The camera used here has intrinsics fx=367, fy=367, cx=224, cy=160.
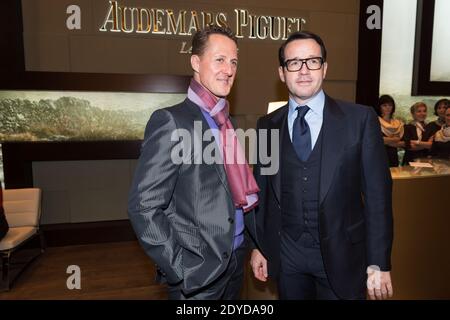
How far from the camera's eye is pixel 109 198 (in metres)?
4.82

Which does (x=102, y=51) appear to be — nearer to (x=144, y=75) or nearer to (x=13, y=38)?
(x=144, y=75)

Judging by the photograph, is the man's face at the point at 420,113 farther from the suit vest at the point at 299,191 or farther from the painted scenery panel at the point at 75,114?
the suit vest at the point at 299,191

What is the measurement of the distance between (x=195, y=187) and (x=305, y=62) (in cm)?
69

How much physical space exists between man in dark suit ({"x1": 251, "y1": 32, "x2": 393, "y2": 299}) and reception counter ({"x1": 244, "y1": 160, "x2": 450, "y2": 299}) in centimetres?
101

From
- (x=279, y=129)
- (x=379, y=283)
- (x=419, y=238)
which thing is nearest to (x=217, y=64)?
(x=279, y=129)

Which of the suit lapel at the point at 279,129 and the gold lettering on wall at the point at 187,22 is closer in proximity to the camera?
the suit lapel at the point at 279,129

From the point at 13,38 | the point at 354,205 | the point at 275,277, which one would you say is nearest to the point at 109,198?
the point at 13,38

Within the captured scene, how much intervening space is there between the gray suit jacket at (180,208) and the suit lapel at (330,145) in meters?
0.41

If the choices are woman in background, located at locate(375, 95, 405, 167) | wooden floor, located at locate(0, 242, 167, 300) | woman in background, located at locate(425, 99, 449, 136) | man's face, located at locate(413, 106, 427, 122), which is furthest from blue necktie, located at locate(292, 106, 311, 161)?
man's face, located at locate(413, 106, 427, 122)

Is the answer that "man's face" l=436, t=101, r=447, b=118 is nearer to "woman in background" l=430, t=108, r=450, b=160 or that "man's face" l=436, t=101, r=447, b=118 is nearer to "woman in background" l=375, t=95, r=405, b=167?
"woman in background" l=375, t=95, r=405, b=167

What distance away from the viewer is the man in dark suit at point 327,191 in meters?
1.53

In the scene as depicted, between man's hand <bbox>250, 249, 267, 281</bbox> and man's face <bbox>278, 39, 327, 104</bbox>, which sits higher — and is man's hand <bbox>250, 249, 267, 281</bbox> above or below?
below

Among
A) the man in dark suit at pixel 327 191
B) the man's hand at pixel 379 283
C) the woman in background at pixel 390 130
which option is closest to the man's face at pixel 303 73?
the man in dark suit at pixel 327 191

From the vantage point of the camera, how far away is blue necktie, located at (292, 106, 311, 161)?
63.1 inches
